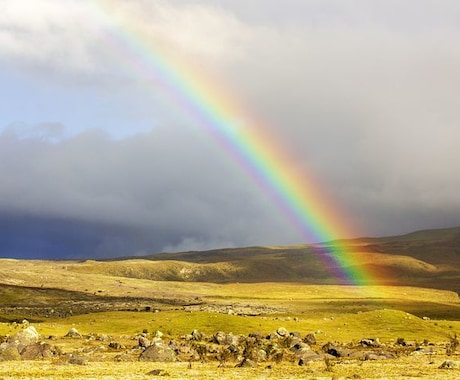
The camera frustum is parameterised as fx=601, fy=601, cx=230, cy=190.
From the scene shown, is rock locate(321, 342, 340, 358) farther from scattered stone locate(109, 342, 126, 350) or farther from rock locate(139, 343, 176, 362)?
scattered stone locate(109, 342, 126, 350)

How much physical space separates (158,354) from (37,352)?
1062 centimetres

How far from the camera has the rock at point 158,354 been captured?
51.3 m

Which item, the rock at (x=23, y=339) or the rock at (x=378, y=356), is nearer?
the rock at (x=378, y=356)

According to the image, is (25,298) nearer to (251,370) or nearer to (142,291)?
(142,291)

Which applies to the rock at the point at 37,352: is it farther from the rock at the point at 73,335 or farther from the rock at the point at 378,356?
the rock at the point at 378,356

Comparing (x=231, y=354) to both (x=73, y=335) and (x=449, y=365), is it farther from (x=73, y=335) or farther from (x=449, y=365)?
(x=73, y=335)

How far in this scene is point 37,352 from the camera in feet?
172

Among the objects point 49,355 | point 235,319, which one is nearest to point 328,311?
point 235,319

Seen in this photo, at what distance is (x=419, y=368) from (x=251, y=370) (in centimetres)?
1198

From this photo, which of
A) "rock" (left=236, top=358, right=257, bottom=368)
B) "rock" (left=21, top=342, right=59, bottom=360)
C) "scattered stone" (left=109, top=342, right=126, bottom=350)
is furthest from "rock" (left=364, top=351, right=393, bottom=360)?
"rock" (left=21, top=342, right=59, bottom=360)

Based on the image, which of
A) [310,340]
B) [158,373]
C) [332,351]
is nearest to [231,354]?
[332,351]

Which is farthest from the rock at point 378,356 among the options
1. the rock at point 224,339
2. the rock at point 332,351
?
the rock at point 224,339

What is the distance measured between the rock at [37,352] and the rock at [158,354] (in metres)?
8.18

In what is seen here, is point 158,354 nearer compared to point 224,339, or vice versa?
point 158,354
